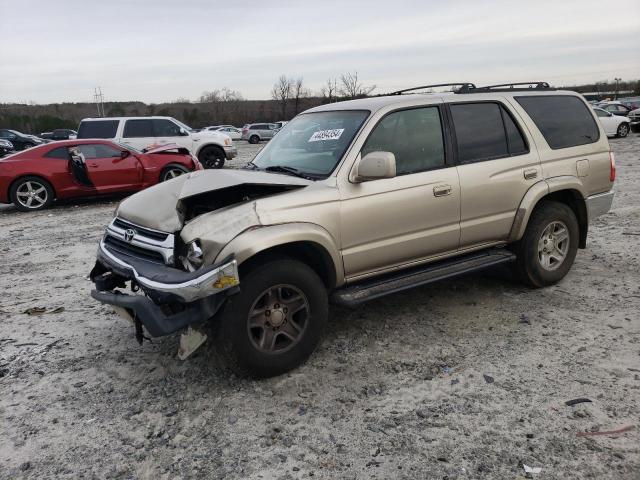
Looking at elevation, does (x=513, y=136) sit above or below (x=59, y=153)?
above

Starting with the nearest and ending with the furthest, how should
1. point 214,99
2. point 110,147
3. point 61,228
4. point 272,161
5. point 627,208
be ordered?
1. point 272,161
2. point 627,208
3. point 61,228
4. point 110,147
5. point 214,99

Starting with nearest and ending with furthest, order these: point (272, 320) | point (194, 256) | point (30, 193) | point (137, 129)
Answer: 1. point (194, 256)
2. point (272, 320)
3. point (30, 193)
4. point (137, 129)

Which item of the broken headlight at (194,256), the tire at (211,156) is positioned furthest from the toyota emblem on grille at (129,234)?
the tire at (211,156)

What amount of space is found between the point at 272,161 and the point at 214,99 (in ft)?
317

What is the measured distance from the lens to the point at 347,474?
2.62 meters

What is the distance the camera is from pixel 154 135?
1471 cm

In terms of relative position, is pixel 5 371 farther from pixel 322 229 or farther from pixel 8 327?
pixel 322 229

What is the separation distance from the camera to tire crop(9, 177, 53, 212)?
10688 mm

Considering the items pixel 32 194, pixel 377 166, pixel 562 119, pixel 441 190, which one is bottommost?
pixel 32 194

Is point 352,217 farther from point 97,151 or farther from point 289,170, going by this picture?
point 97,151

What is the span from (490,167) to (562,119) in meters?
1.26

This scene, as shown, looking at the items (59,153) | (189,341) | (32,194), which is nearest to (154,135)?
(59,153)

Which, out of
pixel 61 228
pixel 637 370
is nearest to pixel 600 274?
pixel 637 370

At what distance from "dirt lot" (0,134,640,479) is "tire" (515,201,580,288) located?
0.18 metres
